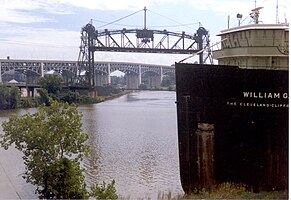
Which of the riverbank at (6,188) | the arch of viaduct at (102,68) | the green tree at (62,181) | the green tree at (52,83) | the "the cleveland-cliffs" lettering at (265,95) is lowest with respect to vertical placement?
the riverbank at (6,188)

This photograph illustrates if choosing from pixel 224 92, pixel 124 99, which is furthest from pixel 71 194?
pixel 124 99

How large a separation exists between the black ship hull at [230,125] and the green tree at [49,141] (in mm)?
775

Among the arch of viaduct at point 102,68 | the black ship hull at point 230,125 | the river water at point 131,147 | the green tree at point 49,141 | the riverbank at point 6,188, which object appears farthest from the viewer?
the river water at point 131,147

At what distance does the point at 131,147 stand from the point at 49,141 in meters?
2.16

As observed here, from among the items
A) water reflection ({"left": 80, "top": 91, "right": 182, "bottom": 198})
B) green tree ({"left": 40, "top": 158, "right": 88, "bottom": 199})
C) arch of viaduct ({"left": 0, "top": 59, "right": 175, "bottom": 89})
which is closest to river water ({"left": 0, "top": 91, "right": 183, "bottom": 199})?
water reflection ({"left": 80, "top": 91, "right": 182, "bottom": 198})

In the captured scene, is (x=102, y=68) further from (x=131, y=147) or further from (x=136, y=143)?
(x=136, y=143)

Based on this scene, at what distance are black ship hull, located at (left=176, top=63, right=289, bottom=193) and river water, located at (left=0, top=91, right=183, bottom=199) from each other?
1.59ft

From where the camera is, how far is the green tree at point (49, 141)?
2.39 m

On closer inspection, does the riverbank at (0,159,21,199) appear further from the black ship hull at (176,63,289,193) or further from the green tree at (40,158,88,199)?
the black ship hull at (176,63,289,193)

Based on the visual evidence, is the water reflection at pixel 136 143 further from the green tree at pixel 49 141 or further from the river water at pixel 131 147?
the green tree at pixel 49 141

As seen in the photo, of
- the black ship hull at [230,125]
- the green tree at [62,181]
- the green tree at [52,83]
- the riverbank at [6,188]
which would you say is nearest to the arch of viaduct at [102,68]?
the green tree at [52,83]

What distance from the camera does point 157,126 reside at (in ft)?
15.9

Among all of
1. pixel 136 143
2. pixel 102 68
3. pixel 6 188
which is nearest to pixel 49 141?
pixel 6 188

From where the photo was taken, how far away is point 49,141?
239 centimetres
